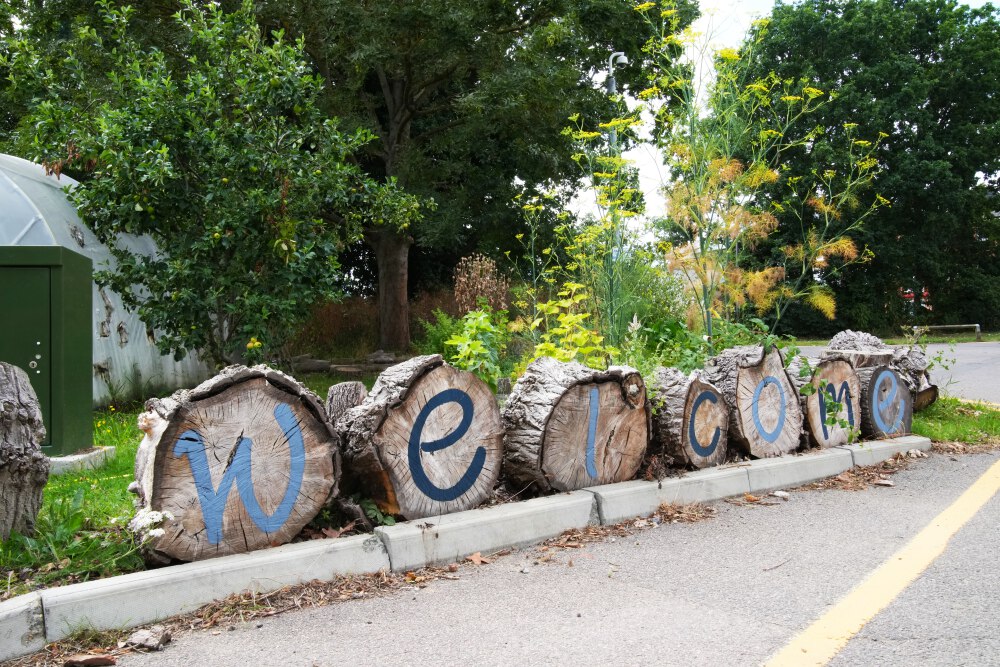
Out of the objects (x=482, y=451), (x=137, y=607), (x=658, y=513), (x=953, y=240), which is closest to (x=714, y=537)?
(x=658, y=513)

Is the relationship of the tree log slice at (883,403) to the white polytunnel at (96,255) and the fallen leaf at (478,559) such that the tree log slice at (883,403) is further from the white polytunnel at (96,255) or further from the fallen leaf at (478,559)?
the white polytunnel at (96,255)

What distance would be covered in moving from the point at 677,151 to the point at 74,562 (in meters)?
6.32

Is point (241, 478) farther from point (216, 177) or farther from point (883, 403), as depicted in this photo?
point (883, 403)

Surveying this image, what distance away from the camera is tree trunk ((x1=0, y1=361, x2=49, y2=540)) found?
3.18m

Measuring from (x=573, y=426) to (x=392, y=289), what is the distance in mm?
11960

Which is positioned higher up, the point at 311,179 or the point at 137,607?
the point at 311,179

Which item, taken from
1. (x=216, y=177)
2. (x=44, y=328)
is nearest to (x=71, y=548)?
(x=44, y=328)

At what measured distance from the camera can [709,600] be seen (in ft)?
10.7

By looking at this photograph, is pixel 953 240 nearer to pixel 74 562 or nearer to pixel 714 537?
pixel 714 537

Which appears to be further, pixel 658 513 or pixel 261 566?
pixel 658 513

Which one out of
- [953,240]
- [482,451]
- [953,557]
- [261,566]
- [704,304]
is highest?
[953,240]

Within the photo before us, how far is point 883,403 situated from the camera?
21.4 feet

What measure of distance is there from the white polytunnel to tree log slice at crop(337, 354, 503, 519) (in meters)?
5.97

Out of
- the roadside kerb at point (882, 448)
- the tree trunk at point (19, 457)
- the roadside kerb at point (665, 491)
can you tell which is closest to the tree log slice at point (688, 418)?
the roadside kerb at point (665, 491)
